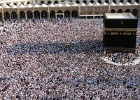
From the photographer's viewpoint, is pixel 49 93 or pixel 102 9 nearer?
pixel 49 93

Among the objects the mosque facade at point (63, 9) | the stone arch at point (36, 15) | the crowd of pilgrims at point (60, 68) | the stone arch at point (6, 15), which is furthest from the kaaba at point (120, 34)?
the stone arch at point (6, 15)

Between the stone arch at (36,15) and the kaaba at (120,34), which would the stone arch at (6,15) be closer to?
the stone arch at (36,15)

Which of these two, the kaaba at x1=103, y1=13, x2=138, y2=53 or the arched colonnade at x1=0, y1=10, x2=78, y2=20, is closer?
the kaaba at x1=103, y1=13, x2=138, y2=53

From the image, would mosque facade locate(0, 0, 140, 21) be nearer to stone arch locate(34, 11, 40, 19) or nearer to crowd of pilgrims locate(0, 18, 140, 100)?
stone arch locate(34, 11, 40, 19)

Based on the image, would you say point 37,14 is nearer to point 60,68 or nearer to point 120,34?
point 120,34

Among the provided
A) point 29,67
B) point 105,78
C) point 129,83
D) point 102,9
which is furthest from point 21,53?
point 102,9

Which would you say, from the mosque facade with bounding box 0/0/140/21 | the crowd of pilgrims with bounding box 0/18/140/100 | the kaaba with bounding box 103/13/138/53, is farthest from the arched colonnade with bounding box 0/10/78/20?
the kaaba with bounding box 103/13/138/53

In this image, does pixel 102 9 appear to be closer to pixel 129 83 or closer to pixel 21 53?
pixel 21 53

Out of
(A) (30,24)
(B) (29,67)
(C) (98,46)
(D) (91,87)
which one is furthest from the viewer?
(A) (30,24)
